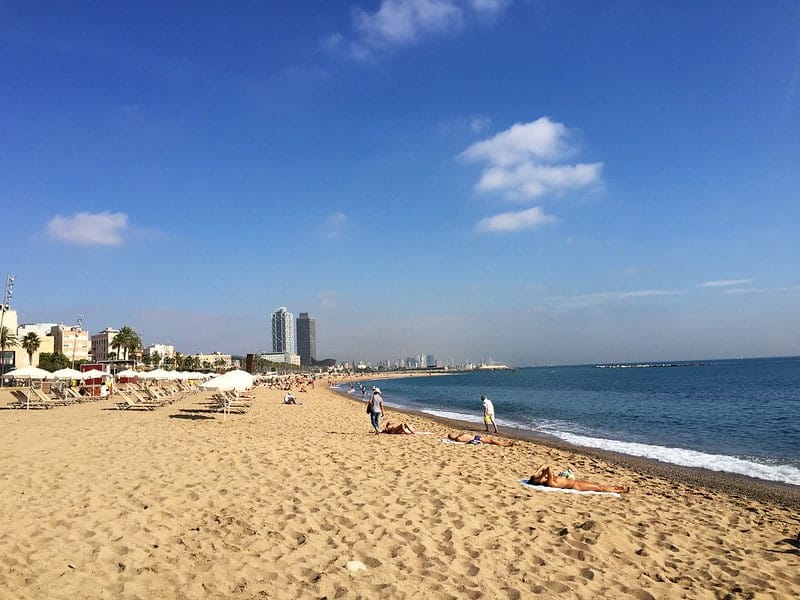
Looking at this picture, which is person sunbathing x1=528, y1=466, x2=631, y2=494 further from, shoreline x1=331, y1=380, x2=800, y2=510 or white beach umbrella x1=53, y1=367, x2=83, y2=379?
white beach umbrella x1=53, y1=367, x2=83, y2=379

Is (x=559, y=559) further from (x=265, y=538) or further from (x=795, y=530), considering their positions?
(x=795, y=530)

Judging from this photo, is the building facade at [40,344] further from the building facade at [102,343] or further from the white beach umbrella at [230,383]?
the white beach umbrella at [230,383]

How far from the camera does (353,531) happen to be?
600cm

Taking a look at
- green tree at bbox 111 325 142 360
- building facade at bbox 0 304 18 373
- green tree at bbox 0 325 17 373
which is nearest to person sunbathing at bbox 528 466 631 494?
building facade at bbox 0 304 18 373

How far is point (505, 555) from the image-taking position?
543cm

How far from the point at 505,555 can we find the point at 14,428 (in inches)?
619

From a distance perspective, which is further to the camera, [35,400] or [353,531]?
[35,400]

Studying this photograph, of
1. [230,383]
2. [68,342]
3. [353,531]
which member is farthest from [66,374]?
[68,342]

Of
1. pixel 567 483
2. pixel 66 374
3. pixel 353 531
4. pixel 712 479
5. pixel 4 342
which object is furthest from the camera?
pixel 4 342

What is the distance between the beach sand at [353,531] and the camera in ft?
15.3

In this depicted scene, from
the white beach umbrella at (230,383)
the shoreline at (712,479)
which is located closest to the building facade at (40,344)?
the white beach umbrella at (230,383)

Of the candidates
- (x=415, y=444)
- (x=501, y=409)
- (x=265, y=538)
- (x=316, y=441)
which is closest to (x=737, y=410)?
(x=501, y=409)

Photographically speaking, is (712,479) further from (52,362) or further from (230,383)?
(52,362)

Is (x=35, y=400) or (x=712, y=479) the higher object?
(x=35, y=400)
